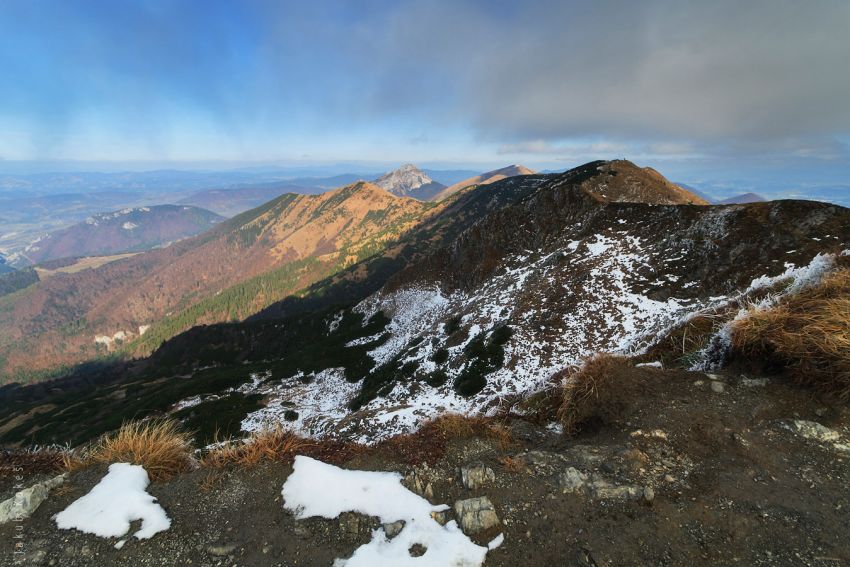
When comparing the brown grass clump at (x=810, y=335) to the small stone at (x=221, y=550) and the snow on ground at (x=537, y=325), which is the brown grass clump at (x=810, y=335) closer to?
the snow on ground at (x=537, y=325)

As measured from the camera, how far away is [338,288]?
176375 millimetres

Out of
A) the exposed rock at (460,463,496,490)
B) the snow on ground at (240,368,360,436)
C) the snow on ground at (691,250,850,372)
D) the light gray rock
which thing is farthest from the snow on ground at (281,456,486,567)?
the snow on ground at (240,368,360,436)

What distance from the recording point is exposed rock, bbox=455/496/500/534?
557 centimetres

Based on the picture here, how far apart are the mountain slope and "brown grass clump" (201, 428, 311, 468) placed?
0.91 m

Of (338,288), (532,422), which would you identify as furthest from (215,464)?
(338,288)

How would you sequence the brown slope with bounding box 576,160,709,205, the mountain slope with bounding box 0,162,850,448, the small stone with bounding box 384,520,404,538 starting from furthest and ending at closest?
the brown slope with bounding box 576,160,709,205 < the mountain slope with bounding box 0,162,850,448 < the small stone with bounding box 384,520,404,538

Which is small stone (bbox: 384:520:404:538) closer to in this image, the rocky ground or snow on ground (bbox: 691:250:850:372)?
the rocky ground

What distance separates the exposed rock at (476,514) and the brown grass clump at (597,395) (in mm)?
3166

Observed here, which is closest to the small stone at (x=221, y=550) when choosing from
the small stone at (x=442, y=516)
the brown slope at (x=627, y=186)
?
A: the small stone at (x=442, y=516)

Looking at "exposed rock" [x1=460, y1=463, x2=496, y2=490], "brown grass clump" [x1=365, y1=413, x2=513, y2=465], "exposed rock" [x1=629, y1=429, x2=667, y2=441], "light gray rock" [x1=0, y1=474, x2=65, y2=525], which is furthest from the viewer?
"brown grass clump" [x1=365, y1=413, x2=513, y2=465]

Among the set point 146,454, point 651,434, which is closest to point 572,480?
point 651,434

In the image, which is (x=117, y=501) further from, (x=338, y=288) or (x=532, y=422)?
(x=338, y=288)

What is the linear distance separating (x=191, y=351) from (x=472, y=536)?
5560 inches

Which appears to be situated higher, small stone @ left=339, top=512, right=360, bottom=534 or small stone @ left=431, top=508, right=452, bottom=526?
small stone @ left=431, top=508, right=452, bottom=526
